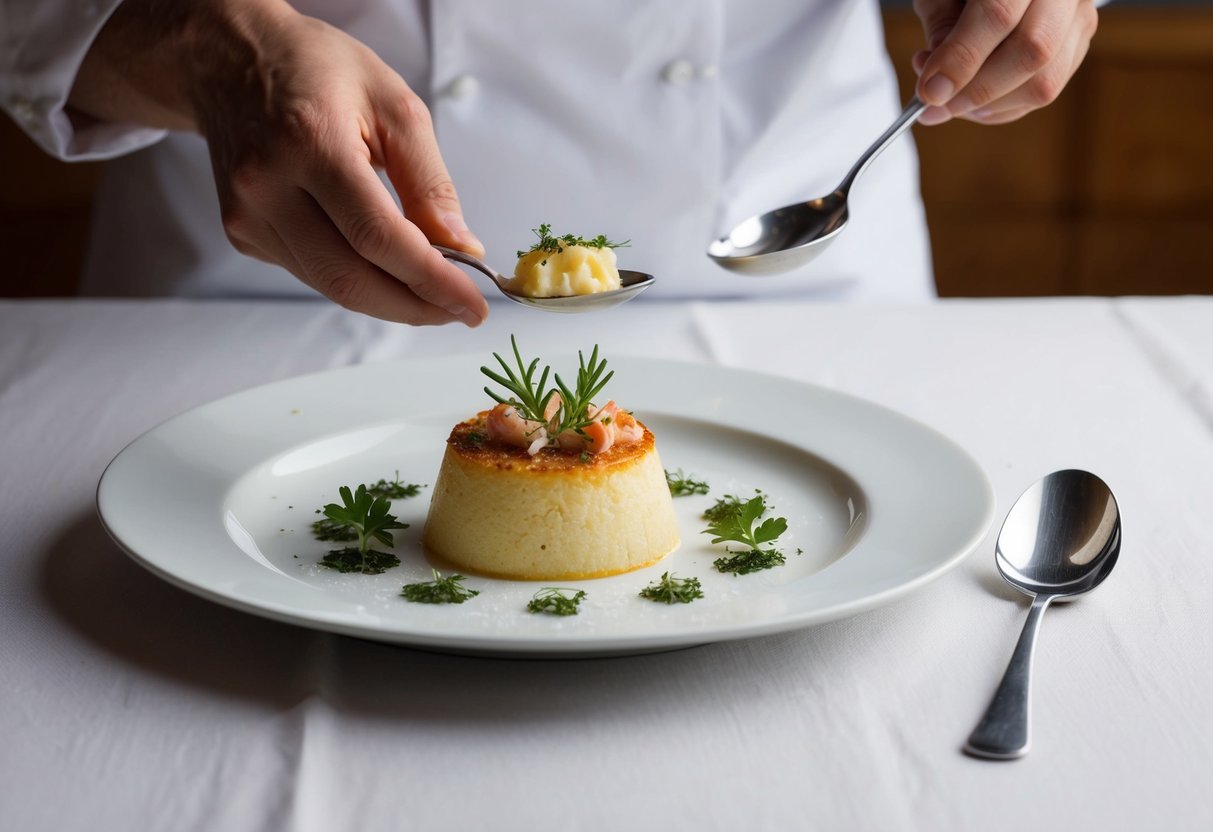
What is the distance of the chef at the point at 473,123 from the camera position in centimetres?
158

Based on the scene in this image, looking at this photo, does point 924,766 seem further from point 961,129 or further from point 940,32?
point 961,129

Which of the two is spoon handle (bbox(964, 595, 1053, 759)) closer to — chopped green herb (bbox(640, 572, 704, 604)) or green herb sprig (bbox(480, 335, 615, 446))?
chopped green herb (bbox(640, 572, 704, 604))

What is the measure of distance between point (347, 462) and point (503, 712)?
0.79m

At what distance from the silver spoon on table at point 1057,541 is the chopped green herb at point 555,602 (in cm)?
46

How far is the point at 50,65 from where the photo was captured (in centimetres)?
211

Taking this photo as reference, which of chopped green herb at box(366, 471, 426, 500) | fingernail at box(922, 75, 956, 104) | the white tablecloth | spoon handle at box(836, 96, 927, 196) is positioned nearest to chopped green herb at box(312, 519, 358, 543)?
chopped green herb at box(366, 471, 426, 500)

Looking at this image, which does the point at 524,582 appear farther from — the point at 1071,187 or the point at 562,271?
the point at 1071,187

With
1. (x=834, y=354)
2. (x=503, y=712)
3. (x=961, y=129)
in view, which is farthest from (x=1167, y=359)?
(x=961, y=129)

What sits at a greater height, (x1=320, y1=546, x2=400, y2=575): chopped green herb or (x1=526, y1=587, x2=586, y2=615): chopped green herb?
(x1=526, y1=587, x2=586, y2=615): chopped green herb

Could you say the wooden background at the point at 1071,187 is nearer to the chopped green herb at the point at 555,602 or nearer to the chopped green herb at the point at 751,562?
the chopped green herb at the point at 751,562

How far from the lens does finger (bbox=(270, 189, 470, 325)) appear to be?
153 cm

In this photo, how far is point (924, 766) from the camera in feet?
3.44

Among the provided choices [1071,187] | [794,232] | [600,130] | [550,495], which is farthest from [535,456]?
[1071,187]

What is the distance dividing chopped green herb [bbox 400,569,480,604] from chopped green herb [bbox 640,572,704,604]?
0.67 ft
